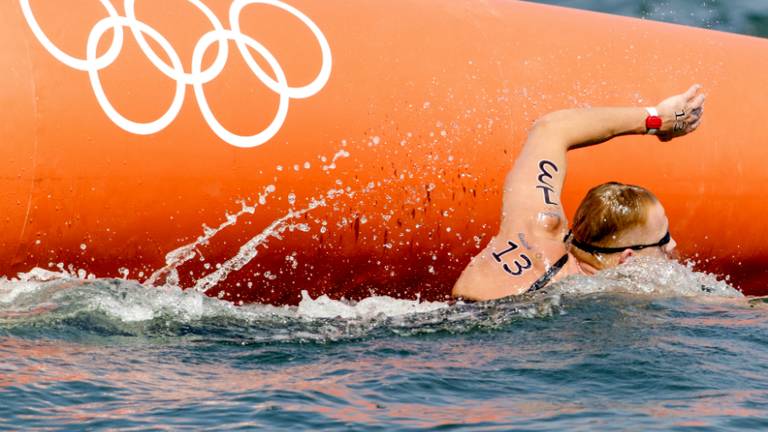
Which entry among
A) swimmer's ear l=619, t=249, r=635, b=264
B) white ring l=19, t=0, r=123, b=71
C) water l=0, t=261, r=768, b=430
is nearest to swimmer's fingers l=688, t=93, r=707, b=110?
water l=0, t=261, r=768, b=430

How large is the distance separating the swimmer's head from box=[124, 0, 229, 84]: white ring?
146 cm

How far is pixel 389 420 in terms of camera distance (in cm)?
316

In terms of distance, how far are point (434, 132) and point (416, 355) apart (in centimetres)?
131

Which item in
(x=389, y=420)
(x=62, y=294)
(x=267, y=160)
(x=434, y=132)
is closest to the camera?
(x=389, y=420)

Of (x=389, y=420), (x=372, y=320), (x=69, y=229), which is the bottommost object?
(x=389, y=420)

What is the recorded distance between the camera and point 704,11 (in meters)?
11.6

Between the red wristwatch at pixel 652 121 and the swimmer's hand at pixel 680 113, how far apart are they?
0.02 meters

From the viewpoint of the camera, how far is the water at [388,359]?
3186 mm

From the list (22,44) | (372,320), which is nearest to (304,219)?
(372,320)

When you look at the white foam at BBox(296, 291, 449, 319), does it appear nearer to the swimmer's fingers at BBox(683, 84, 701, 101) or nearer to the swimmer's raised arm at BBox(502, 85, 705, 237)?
the swimmer's raised arm at BBox(502, 85, 705, 237)

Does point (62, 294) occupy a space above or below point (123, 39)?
below

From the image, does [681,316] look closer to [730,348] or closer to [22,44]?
[730,348]

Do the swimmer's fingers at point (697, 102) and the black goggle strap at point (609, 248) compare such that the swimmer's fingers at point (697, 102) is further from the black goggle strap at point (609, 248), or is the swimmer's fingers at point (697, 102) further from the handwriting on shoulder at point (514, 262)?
the handwriting on shoulder at point (514, 262)

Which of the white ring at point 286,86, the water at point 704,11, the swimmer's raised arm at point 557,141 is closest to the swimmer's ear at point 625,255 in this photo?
the swimmer's raised arm at point 557,141
